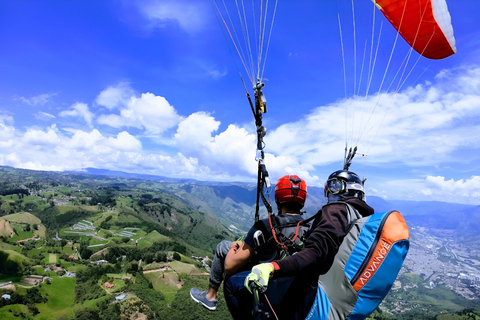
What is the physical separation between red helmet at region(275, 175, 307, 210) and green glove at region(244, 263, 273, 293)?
152 cm

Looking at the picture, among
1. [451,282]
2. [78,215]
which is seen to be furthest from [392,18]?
[451,282]

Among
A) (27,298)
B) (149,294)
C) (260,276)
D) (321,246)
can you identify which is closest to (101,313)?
(149,294)

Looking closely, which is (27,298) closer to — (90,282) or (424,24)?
(90,282)

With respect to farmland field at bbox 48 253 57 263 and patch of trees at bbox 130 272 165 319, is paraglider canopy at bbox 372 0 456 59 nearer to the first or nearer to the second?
patch of trees at bbox 130 272 165 319

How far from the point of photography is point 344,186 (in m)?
3.66

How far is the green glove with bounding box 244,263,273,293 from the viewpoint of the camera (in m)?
1.99

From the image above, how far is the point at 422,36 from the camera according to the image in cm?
800

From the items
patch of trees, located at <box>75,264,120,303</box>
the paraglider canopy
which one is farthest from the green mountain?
the paraglider canopy

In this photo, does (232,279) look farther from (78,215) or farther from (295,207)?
(78,215)

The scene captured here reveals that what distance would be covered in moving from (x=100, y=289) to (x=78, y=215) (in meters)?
90.5

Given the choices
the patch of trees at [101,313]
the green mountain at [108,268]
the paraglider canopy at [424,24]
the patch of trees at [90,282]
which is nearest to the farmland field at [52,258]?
the green mountain at [108,268]

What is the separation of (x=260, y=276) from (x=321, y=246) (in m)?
0.66

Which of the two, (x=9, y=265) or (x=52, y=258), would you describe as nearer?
→ (x=9, y=265)

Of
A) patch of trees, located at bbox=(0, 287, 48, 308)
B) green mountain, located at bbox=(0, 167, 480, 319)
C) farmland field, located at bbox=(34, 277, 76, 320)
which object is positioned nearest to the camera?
patch of trees, located at bbox=(0, 287, 48, 308)
